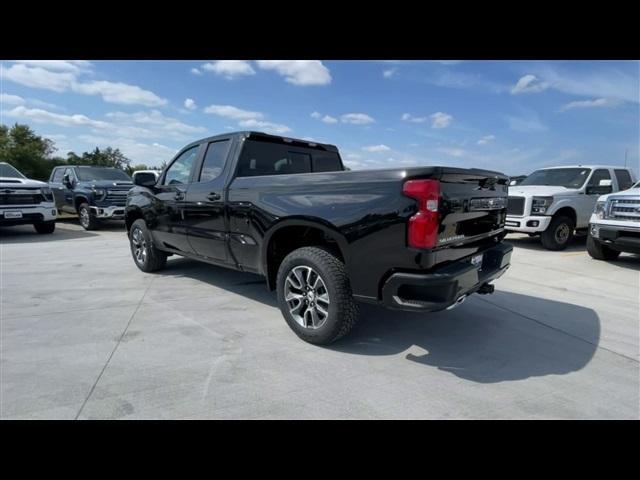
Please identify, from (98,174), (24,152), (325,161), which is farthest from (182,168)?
(24,152)

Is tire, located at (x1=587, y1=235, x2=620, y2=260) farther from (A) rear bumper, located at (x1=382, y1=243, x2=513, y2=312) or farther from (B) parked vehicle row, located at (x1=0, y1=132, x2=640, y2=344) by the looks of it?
(A) rear bumper, located at (x1=382, y1=243, x2=513, y2=312)

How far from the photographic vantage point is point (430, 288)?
245cm

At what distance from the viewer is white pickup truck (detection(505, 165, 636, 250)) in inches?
306

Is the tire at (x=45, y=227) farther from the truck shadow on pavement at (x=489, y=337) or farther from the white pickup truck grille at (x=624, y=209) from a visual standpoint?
the white pickup truck grille at (x=624, y=209)

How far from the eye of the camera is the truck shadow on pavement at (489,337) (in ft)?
9.27

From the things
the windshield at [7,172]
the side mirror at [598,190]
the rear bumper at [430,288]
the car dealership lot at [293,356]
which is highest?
the side mirror at [598,190]

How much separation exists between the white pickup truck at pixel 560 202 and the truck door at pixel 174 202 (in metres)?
6.89

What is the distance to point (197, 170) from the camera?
14.7ft

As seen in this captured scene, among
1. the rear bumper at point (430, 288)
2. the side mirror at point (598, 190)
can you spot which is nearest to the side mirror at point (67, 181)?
the rear bumper at point (430, 288)

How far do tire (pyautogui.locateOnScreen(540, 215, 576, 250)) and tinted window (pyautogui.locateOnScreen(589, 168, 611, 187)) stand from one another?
48.5 inches
